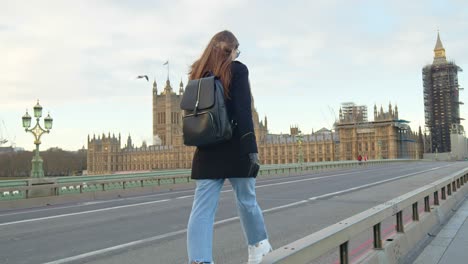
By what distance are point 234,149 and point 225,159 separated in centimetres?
11

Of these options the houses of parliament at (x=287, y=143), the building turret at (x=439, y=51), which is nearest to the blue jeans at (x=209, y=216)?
the houses of parliament at (x=287, y=143)

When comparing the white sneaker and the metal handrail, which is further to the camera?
the white sneaker

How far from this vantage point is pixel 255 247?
373 centimetres

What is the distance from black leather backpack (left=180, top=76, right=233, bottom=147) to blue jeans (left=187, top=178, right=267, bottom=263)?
1.26 feet

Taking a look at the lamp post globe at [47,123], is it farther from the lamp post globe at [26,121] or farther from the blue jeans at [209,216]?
the blue jeans at [209,216]

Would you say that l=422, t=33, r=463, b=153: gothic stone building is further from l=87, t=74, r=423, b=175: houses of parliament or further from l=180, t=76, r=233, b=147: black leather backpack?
l=180, t=76, r=233, b=147: black leather backpack

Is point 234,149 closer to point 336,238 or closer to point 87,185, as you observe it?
point 336,238

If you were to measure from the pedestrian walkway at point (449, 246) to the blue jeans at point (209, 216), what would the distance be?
2.97 meters

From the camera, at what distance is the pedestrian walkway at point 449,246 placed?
5.71 m

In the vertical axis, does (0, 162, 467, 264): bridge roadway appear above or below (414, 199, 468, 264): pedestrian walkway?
above

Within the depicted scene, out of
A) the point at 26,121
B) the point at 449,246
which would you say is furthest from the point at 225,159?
the point at 26,121

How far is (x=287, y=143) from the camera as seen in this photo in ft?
401

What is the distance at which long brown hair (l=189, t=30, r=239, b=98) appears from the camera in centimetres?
363

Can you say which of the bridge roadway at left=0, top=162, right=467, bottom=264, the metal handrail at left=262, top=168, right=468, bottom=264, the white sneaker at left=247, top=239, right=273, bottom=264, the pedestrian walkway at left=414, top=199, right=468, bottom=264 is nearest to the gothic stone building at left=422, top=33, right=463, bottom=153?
the bridge roadway at left=0, top=162, right=467, bottom=264
